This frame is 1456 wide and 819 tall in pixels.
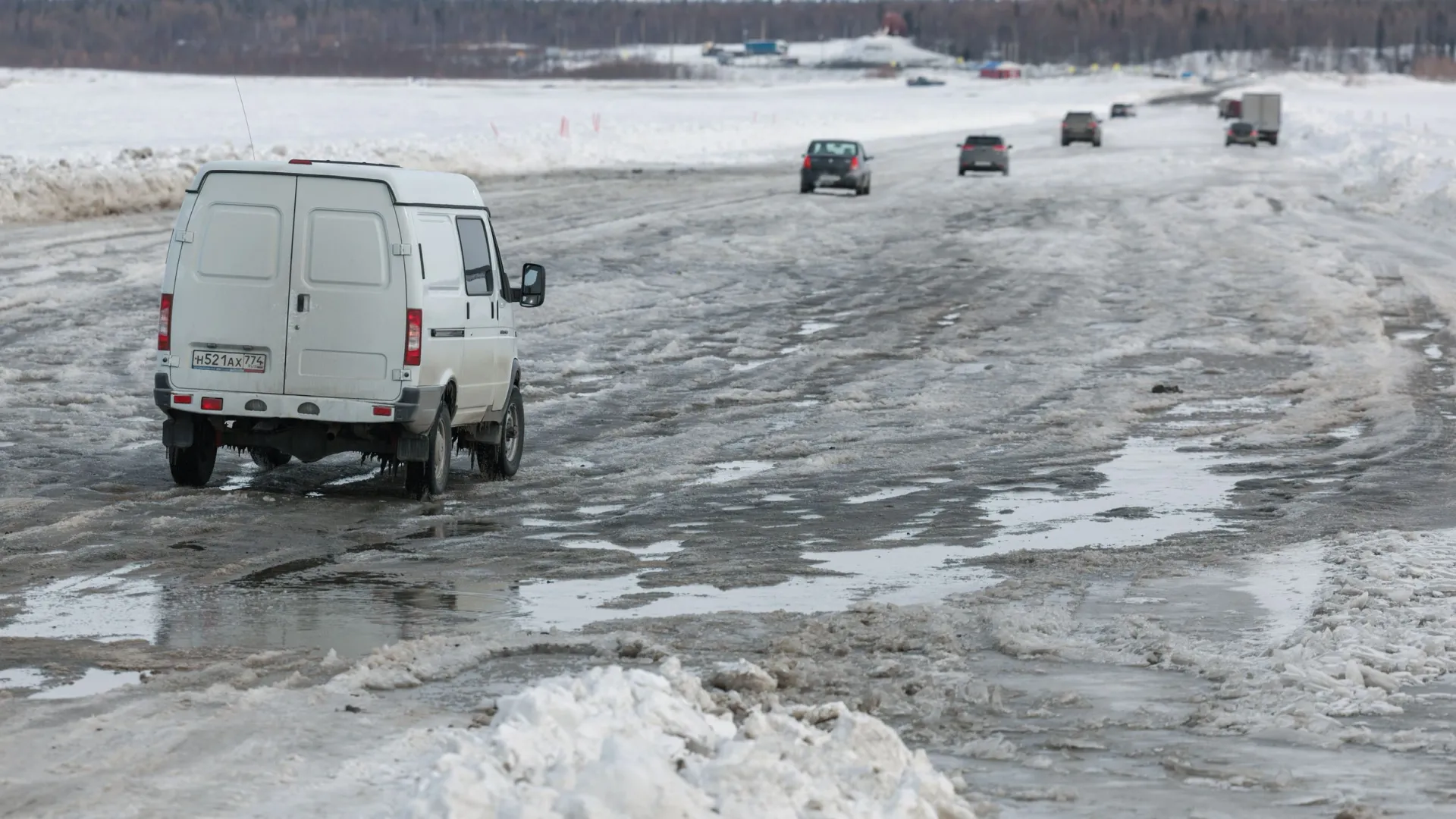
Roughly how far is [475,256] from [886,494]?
3133 mm

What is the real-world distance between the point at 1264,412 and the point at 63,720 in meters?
11.6

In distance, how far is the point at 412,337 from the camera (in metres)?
11.3

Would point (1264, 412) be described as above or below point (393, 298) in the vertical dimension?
below

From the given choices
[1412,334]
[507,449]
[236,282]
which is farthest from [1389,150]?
[236,282]

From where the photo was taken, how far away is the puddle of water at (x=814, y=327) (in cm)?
2100

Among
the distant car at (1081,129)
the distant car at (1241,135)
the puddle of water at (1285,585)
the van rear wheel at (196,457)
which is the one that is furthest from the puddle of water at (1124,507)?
the distant car at (1241,135)

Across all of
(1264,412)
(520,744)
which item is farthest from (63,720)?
(1264,412)

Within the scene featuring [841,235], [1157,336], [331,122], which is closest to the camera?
[1157,336]

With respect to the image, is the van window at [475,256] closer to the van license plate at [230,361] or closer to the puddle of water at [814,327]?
the van license plate at [230,361]

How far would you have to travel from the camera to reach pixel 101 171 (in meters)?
34.9

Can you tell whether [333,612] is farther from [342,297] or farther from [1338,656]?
[1338,656]

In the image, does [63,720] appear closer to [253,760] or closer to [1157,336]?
[253,760]

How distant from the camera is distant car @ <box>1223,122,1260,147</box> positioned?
69.1 m

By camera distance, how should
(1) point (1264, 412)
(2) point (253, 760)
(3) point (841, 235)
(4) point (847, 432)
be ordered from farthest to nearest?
1. (3) point (841, 235)
2. (1) point (1264, 412)
3. (4) point (847, 432)
4. (2) point (253, 760)
